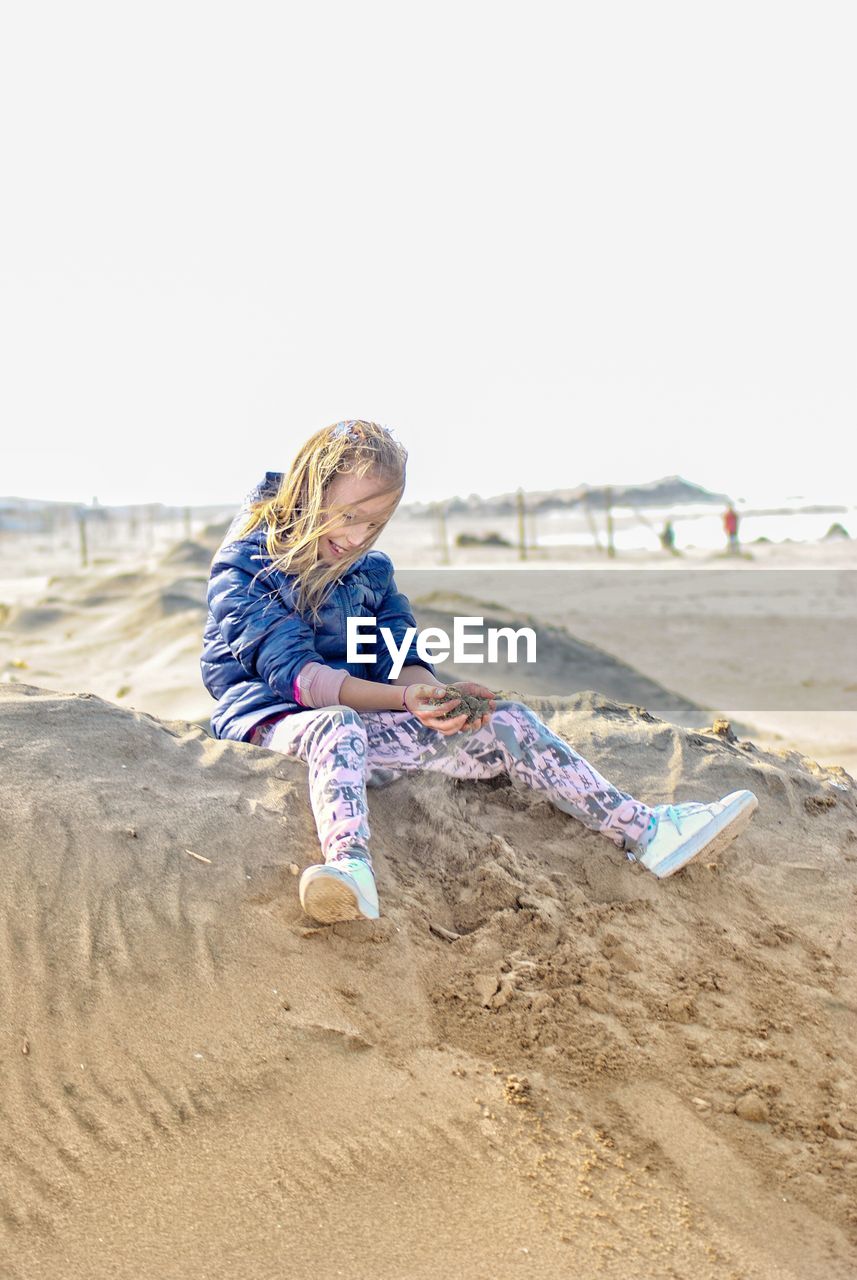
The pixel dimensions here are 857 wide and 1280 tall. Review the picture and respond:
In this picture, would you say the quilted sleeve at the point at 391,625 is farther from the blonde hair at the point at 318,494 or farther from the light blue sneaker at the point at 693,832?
the light blue sneaker at the point at 693,832

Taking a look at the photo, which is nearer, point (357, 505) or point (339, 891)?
point (339, 891)

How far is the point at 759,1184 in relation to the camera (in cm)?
230

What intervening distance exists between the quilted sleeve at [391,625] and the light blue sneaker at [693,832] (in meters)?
0.85

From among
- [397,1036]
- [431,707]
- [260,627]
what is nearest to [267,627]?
[260,627]

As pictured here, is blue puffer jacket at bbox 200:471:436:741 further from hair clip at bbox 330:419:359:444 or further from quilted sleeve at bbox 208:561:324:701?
hair clip at bbox 330:419:359:444

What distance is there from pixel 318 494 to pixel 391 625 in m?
0.52

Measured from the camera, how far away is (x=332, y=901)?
8.52 ft

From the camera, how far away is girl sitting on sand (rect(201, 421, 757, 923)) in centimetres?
304

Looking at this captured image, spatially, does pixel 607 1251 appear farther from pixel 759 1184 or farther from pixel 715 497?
pixel 715 497

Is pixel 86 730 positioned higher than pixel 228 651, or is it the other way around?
pixel 228 651

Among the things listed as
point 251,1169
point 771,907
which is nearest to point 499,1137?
point 251,1169

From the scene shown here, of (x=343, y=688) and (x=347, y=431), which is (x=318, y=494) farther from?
(x=343, y=688)

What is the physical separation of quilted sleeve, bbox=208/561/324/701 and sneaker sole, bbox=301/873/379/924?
0.69 meters

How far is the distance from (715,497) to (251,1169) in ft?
152
